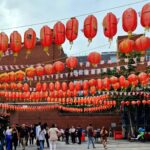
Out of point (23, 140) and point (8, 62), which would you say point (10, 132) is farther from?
point (8, 62)

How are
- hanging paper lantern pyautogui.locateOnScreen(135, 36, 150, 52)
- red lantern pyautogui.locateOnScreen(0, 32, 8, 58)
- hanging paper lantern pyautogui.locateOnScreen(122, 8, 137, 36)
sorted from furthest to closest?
1. red lantern pyautogui.locateOnScreen(0, 32, 8, 58)
2. hanging paper lantern pyautogui.locateOnScreen(135, 36, 150, 52)
3. hanging paper lantern pyautogui.locateOnScreen(122, 8, 137, 36)

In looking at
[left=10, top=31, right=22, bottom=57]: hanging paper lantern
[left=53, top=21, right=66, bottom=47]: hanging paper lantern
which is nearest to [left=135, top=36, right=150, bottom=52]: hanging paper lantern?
[left=53, top=21, right=66, bottom=47]: hanging paper lantern

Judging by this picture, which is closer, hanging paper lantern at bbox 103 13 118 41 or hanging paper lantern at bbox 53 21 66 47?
hanging paper lantern at bbox 103 13 118 41

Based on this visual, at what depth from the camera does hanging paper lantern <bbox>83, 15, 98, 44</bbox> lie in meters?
13.2

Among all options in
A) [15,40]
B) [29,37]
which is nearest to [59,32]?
[29,37]

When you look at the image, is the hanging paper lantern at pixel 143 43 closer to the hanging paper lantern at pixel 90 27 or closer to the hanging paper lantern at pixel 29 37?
the hanging paper lantern at pixel 90 27

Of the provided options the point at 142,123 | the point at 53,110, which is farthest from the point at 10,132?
the point at 53,110

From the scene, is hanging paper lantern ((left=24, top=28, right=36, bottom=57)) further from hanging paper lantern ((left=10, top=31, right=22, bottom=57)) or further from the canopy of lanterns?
hanging paper lantern ((left=10, top=31, right=22, bottom=57))

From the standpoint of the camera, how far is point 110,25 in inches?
514

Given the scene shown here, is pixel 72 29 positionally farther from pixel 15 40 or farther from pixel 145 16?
pixel 145 16

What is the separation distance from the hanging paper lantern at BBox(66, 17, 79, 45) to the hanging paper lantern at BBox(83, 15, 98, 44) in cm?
46

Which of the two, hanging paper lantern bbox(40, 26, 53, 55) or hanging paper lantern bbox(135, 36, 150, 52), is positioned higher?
hanging paper lantern bbox(40, 26, 53, 55)

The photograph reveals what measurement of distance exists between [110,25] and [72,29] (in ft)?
4.57

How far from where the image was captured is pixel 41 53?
5334cm
